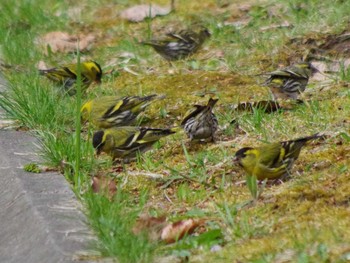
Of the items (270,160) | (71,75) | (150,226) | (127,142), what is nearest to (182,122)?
(127,142)

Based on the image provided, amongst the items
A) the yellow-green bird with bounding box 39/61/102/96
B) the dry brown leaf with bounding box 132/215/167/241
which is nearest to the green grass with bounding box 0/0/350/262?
the dry brown leaf with bounding box 132/215/167/241

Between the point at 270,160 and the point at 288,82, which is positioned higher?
the point at 270,160

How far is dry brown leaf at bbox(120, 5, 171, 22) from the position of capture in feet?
36.2

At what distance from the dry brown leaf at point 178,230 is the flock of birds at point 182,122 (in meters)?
0.97

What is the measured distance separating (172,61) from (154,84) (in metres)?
0.70

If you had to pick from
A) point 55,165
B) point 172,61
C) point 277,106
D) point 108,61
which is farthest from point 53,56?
point 55,165

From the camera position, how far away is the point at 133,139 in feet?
22.0

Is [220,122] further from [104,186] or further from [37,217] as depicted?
[37,217]

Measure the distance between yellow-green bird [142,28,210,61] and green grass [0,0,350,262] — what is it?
13 centimetres

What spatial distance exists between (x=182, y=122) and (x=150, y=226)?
8.17 feet

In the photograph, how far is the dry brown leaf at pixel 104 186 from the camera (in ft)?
16.6

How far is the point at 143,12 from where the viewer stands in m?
11.1

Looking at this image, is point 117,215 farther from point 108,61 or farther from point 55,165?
point 108,61

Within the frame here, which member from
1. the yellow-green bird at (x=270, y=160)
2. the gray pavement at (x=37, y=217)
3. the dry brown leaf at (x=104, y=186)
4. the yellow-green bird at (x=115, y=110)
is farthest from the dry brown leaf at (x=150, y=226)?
the yellow-green bird at (x=115, y=110)
